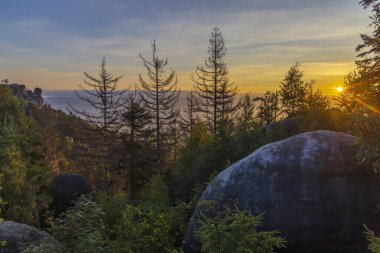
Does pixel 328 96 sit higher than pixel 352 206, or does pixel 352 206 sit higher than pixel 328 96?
pixel 328 96

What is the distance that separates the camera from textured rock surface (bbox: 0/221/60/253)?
36.7ft

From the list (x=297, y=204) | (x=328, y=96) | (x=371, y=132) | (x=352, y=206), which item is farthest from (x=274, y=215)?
(x=328, y=96)

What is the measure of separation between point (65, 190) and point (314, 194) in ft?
75.8

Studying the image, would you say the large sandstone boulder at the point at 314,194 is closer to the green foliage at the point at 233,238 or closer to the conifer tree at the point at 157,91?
the green foliage at the point at 233,238

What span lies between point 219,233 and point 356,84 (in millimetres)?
12852

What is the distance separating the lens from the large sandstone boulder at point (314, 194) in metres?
12.0

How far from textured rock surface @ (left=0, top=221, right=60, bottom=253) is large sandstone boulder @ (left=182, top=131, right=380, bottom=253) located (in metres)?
5.41

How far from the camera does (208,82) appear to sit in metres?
42.5

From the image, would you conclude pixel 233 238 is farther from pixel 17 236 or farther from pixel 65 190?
pixel 65 190

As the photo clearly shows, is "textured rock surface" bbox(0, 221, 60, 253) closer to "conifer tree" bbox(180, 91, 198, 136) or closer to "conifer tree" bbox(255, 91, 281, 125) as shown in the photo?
"conifer tree" bbox(255, 91, 281, 125)

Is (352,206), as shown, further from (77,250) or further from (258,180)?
(77,250)

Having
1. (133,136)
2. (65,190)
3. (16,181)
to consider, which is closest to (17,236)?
(16,181)

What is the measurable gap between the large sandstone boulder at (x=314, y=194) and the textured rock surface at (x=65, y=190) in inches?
750

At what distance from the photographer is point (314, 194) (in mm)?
12156
